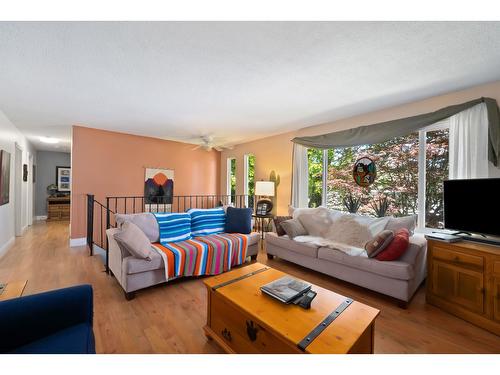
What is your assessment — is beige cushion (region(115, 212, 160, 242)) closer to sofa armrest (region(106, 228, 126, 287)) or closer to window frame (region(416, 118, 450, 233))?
sofa armrest (region(106, 228, 126, 287))

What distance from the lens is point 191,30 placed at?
1601 millimetres

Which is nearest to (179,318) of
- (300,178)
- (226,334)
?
(226,334)

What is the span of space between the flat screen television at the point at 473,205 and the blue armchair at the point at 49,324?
3110 millimetres

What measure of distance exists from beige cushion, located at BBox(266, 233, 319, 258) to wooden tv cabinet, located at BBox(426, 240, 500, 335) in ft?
3.88

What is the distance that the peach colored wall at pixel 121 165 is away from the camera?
4.25 metres

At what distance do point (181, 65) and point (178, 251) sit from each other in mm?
1941

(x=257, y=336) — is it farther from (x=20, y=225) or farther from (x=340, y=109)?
(x=20, y=225)

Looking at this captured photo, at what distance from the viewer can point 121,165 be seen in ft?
15.7

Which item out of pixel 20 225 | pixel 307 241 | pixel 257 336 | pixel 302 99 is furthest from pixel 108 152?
pixel 257 336

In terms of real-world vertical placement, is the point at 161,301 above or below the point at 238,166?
below

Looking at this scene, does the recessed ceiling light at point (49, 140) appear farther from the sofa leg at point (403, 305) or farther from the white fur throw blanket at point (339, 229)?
the sofa leg at point (403, 305)

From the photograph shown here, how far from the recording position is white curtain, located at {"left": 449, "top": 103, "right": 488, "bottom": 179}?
239 cm

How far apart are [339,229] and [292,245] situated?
0.69 m

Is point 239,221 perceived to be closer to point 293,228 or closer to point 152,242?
point 293,228
